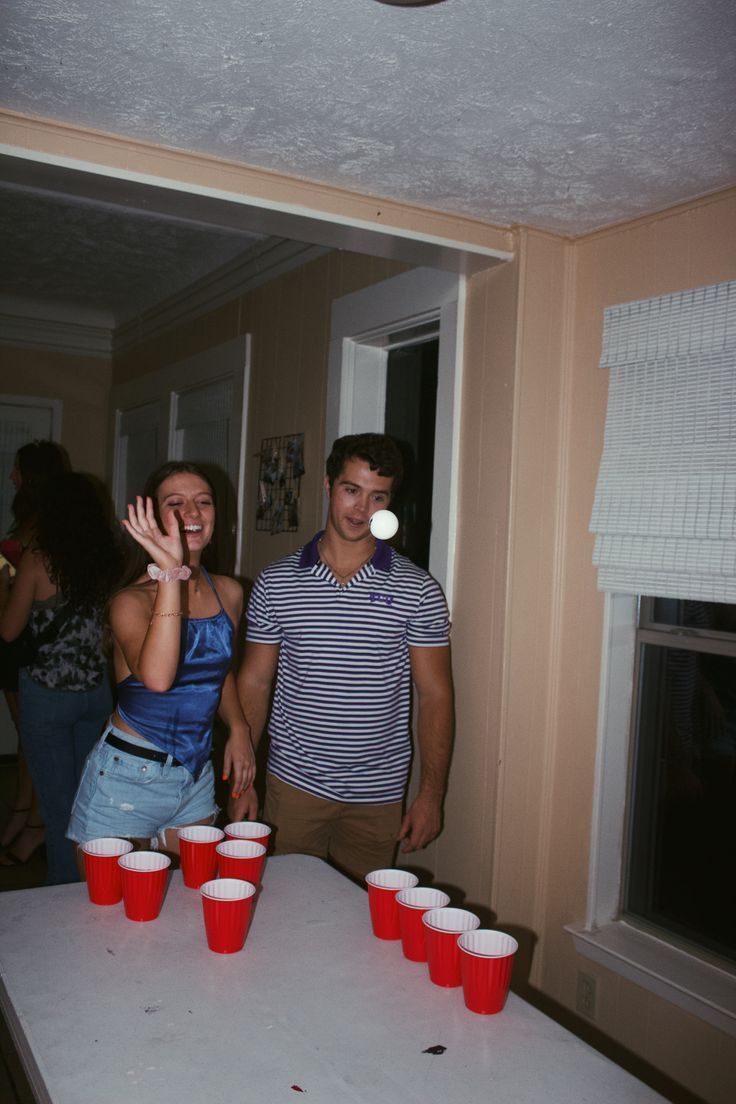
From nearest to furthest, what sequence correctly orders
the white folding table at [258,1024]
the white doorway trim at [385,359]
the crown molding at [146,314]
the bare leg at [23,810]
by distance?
the white folding table at [258,1024], the white doorway trim at [385,359], the crown molding at [146,314], the bare leg at [23,810]

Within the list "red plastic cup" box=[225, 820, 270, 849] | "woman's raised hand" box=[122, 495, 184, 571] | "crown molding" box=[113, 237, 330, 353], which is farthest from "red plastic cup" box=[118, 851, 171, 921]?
"crown molding" box=[113, 237, 330, 353]

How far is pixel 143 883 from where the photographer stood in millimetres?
1457

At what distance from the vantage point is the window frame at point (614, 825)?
230 centimetres

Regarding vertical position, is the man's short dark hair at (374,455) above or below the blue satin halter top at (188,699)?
above

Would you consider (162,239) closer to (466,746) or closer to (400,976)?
(466,746)

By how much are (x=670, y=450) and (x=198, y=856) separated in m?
1.43

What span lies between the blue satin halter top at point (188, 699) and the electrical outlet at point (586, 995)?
1.21 metres

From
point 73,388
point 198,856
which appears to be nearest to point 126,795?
point 198,856

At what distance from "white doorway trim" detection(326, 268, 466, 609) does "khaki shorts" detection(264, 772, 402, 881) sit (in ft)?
2.14

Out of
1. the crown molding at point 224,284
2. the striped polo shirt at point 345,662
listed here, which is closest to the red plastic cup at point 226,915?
the striped polo shirt at point 345,662

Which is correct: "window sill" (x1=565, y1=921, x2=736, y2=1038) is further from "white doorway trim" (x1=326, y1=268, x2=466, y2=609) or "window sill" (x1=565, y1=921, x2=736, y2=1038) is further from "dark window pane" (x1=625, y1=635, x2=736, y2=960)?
"white doorway trim" (x1=326, y1=268, x2=466, y2=609)

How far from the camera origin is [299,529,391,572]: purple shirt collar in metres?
2.39

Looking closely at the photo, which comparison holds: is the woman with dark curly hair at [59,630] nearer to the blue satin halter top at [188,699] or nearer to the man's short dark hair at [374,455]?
the man's short dark hair at [374,455]

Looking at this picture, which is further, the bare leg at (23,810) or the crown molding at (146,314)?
the bare leg at (23,810)
